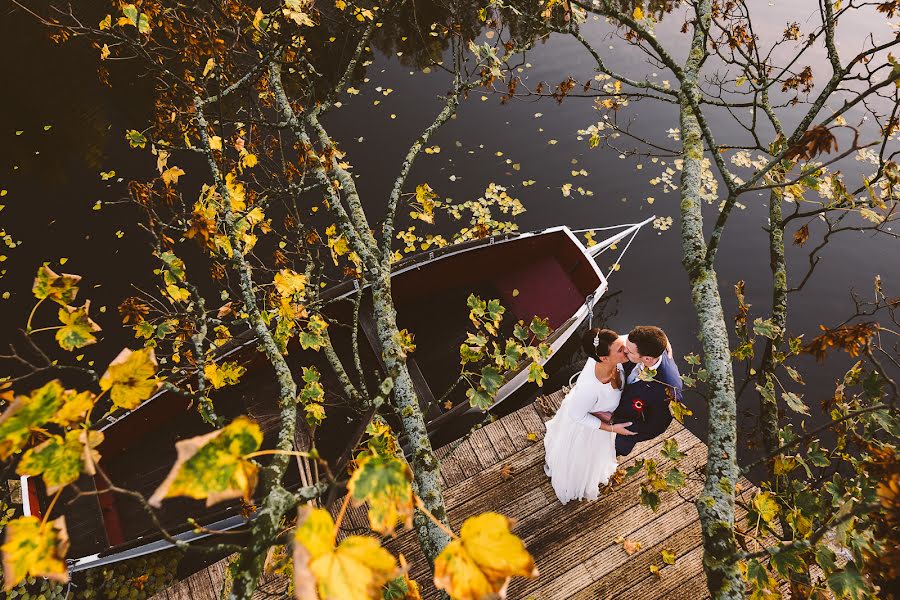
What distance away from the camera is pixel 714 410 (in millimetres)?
2490

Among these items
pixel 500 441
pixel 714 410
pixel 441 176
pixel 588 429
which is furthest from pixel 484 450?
pixel 441 176

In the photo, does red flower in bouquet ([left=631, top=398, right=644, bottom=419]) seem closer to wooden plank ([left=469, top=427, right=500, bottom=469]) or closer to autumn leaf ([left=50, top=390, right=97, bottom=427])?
wooden plank ([left=469, top=427, right=500, bottom=469])

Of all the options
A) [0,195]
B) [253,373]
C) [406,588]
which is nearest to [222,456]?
[406,588]

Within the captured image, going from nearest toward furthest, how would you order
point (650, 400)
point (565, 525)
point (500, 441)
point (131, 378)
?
point (131, 378) < point (650, 400) < point (565, 525) < point (500, 441)

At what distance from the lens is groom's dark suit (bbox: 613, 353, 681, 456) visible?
346 cm

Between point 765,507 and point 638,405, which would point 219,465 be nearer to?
point 638,405

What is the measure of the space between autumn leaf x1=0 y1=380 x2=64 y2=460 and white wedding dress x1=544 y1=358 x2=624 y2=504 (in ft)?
11.2

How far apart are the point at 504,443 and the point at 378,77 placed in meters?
10.5

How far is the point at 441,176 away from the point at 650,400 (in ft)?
24.0

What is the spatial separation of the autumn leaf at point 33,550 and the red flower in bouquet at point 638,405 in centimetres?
360

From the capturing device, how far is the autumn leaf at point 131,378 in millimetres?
1466

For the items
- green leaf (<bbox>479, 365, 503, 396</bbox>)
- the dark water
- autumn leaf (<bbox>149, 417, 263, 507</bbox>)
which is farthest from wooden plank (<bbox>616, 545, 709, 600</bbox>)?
autumn leaf (<bbox>149, 417, 263, 507</bbox>)

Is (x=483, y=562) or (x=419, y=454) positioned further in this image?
(x=419, y=454)

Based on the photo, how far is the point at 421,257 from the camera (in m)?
6.24
